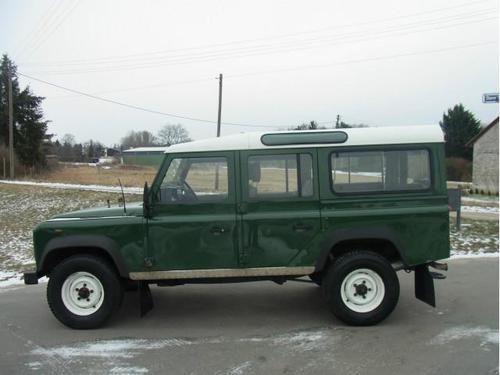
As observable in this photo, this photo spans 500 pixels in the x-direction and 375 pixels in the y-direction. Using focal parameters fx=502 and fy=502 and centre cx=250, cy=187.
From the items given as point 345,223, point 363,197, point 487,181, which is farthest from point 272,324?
point 487,181

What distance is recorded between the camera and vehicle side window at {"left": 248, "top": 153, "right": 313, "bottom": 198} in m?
5.27

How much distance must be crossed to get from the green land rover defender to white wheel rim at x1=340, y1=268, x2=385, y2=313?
Answer: 0.01 m

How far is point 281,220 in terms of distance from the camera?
521 cm

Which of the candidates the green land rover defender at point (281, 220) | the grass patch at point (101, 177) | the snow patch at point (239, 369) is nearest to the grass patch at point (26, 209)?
the grass patch at point (101, 177)

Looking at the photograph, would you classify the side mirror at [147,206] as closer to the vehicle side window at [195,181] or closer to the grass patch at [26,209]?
the vehicle side window at [195,181]

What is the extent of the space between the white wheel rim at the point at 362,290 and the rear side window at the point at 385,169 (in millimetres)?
894

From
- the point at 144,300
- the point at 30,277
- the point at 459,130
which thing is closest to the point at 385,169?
the point at 144,300

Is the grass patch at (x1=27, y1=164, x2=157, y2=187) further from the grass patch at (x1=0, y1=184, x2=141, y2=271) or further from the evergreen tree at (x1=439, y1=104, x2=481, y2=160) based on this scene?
the evergreen tree at (x1=439, y1=104, x2=481, y2=160)

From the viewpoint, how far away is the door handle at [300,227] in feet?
17.1

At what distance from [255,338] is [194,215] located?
139cm

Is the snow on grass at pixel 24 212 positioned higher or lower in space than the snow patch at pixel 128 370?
higher

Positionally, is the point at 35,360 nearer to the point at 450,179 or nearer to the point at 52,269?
the point at 52,269

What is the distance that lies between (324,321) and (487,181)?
37174 millimetres

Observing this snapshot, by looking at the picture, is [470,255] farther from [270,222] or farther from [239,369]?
[239,369]
